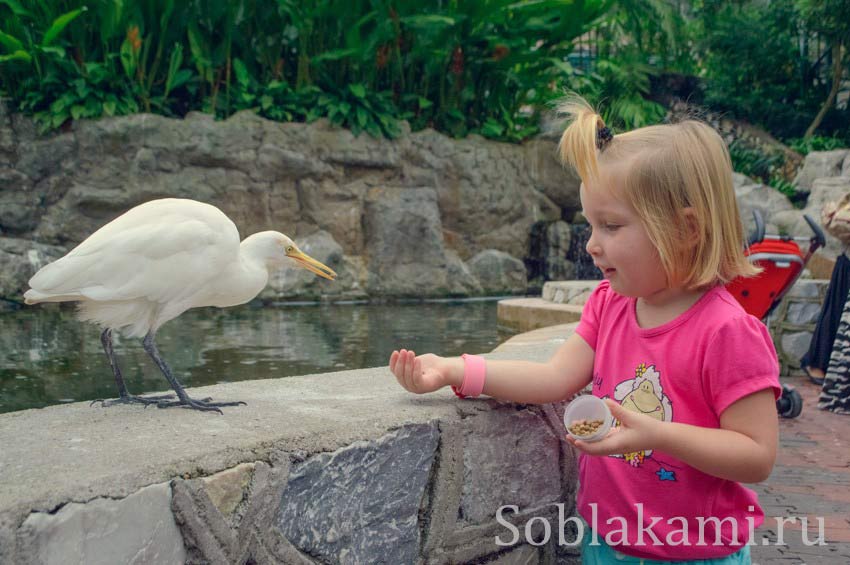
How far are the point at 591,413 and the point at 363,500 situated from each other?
0.47 metres

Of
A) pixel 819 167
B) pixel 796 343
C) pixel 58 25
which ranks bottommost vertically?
pixel 796 343

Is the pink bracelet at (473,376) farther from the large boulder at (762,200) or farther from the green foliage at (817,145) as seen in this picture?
the green foliage at (817,145)

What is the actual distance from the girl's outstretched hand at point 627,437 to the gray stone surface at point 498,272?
9.26m

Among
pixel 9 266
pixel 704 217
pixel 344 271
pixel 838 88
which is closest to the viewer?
pixel 704 217

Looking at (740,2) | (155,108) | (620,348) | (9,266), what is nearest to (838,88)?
(740,2)

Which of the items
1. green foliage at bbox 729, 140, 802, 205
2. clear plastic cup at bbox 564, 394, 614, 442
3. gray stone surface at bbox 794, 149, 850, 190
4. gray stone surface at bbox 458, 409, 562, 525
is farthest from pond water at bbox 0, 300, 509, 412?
green foliage at bbox 729, 140, 802, 205

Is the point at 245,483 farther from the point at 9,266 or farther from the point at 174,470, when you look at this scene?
the point at 9,266

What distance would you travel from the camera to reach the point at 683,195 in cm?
148

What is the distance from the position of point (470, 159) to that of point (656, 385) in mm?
9756

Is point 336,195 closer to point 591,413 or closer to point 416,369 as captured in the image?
point 416,369

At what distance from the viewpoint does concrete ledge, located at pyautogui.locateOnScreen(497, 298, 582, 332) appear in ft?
20.7

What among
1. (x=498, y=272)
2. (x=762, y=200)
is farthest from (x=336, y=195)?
(x=762, y=200)

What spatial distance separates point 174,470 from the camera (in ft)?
4.27

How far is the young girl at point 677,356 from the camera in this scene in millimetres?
1396
